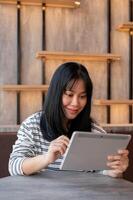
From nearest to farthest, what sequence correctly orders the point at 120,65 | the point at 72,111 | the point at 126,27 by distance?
the point at 72,111 < the point at 126,27 < the point at 120,65

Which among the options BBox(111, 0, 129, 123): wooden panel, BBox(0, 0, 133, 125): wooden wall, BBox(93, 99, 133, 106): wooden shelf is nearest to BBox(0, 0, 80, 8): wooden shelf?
BBox(0, 0, 133, 125): wooden wall

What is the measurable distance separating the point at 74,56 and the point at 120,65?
53 centimetres

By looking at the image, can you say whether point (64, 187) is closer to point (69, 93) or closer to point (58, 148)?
point (58, 148)

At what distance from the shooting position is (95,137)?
1.28 metres

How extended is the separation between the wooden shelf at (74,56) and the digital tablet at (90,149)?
193cm

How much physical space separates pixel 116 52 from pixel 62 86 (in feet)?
6.58

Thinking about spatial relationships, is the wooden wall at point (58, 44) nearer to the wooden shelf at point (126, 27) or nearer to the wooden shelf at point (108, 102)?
the wooden shelf at point (126, 27)

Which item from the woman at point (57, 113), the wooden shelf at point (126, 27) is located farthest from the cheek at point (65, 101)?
the wooden shelf at point (126, 27)

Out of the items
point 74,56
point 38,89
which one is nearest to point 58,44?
point 74,56

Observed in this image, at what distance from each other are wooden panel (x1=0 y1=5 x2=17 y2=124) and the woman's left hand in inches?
76.4

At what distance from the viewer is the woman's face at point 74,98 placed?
5.48 ft

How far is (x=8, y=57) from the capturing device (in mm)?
3334

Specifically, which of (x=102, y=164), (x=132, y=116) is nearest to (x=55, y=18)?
(x=132, y=116)

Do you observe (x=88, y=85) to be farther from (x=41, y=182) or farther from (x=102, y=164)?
(x=41, y=182)
